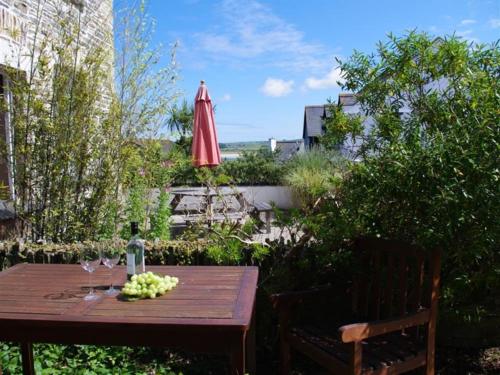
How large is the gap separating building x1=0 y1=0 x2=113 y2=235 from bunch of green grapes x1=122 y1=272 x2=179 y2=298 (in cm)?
282

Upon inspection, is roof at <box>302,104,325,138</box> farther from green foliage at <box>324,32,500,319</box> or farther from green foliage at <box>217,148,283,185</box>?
green foliage at <box>324,32,500,319</box>

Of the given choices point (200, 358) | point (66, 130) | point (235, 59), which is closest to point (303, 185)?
point (235, 59)

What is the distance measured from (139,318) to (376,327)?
3.75ft

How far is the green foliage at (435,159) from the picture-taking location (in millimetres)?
2406

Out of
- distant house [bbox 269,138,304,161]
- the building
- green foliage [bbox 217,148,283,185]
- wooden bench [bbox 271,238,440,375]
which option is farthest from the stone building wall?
distant house [bbox 269,138,304,161]

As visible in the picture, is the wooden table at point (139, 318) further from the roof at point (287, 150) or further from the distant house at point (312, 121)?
the distant house at point (312, 121)

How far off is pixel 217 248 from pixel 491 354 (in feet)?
7.30

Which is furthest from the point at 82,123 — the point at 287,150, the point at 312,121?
the point at 312,121

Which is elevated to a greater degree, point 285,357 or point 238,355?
point 238,355

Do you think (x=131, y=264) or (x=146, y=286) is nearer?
(x=146, y=286)

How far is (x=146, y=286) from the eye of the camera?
220cm

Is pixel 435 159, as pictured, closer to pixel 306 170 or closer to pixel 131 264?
pixel 131 264

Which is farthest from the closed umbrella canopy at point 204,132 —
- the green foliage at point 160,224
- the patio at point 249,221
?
the green foliage at point 160,224

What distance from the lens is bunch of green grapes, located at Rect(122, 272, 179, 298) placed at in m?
2.16
